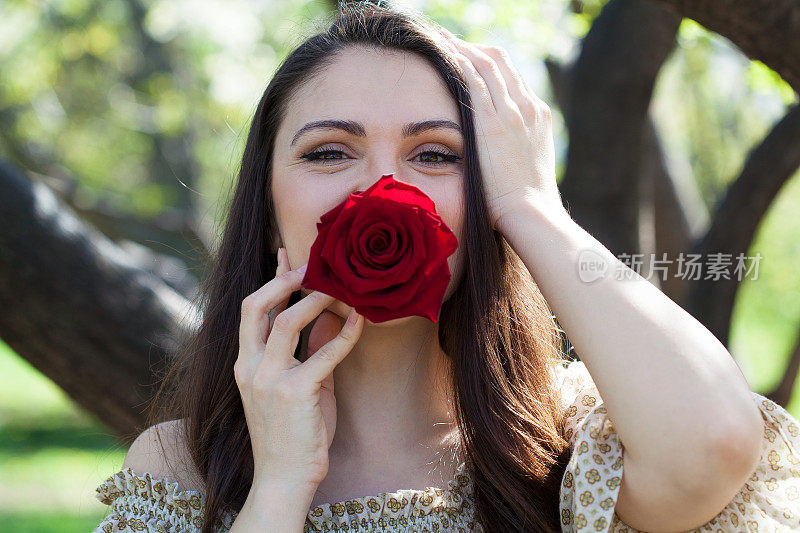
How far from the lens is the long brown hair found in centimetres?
231

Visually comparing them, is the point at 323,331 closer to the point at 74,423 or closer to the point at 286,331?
the point at 286,331

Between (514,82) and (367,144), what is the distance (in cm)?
58

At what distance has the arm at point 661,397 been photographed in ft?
6.03

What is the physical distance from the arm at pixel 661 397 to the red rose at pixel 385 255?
40 centimetres

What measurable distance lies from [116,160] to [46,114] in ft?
21.5

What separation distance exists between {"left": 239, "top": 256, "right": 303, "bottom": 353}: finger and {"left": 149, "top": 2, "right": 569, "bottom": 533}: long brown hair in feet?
1.20

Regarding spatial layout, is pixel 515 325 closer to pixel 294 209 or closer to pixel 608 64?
pixel 294 209

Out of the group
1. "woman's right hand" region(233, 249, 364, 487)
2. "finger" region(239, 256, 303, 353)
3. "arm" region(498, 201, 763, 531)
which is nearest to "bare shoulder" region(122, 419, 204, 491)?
"woman's right hand" region(233, 249, 364, 487)

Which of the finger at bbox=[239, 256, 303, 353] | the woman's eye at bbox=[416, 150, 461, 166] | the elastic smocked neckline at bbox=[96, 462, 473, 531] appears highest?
the finger at bbox=[239, 256, 303, 353]

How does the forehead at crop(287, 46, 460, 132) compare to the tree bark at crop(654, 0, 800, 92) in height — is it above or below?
above

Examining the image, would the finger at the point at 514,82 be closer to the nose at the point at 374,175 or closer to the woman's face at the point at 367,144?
the woman's face at the point at 367,144

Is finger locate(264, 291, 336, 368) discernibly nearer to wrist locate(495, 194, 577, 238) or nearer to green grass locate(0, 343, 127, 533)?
wrist locate(495, 194, 577, 238)

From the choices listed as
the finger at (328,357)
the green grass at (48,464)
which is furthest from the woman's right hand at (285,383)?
the green grass at (48,464)

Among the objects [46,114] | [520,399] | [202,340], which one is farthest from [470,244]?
[46,114]
